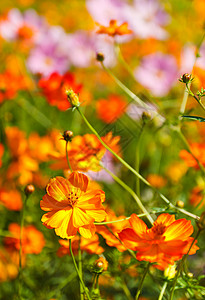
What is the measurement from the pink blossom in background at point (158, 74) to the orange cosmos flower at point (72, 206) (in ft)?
3.21

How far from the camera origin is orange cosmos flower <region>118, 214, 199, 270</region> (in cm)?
47

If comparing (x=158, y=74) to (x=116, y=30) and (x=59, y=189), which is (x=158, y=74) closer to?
(x=116, y=30)

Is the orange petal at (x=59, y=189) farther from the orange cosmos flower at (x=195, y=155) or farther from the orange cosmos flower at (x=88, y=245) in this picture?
the orange cosmos flower at (x=195, y=155)

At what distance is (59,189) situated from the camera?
20.2 inches

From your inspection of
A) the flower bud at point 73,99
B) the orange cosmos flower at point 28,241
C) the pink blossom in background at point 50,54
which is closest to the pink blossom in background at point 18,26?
the pink blossom in background at point 50,54

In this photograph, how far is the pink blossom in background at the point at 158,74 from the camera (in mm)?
1460

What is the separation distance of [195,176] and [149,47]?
113cm

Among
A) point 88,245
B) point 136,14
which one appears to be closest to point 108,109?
point 136,14

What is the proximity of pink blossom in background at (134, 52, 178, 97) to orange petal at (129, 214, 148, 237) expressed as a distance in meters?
1.00

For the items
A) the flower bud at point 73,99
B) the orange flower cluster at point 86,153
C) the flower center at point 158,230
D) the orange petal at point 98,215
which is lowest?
the flower center at point 158,230

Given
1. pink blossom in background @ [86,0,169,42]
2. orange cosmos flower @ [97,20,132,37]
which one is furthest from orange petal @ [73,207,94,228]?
pink blossom in background @ [86,0,169,42]

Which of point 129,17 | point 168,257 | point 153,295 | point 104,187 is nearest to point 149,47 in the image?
point 129,17

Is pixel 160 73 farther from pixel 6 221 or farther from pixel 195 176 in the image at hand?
pixel 6 221

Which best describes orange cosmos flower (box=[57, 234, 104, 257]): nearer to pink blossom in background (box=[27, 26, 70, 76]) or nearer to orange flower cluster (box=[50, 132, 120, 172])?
orange flower cluster (box=[50, 132, 120, 172])
